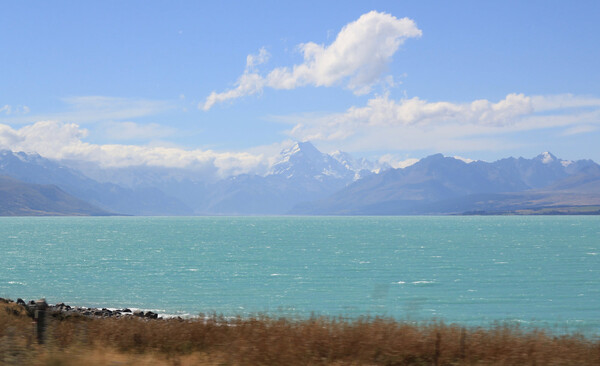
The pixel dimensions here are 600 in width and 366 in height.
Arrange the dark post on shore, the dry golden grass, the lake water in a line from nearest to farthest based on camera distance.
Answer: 1. the dry golden grass
2. the dark post on shore
3. the lake water

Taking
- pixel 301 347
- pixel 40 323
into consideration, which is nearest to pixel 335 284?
pixel 301 347

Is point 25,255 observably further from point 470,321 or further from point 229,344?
point 229,344

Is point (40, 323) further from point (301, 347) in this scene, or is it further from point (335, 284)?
point (335, 284)

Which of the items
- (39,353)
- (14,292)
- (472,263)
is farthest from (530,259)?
(39,353)

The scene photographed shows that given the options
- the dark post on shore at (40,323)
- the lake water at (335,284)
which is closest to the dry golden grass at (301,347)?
the dark post on shore at (40,323)

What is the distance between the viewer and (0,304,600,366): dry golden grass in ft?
45.4

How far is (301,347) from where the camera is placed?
1523cm

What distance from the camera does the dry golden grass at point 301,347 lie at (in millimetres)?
13844

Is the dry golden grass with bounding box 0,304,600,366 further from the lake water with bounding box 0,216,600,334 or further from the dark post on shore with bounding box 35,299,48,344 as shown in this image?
the lake water with bounding box 0,216,600,334

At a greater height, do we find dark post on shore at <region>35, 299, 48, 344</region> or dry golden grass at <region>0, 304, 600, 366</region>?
dark post on shore at <region>35, 299, 48, 344</region>

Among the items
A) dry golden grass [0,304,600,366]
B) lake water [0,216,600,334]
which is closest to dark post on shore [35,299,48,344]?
dry golden grass [0,304,600,366]

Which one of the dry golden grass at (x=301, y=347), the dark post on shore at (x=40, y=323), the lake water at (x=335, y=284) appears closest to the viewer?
the dry golden grass at (x=301, y=347)

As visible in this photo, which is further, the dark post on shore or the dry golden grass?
the dark post on shore

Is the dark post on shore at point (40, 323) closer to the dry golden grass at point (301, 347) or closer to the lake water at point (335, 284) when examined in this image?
the dry golden grass at point (301, 347)
